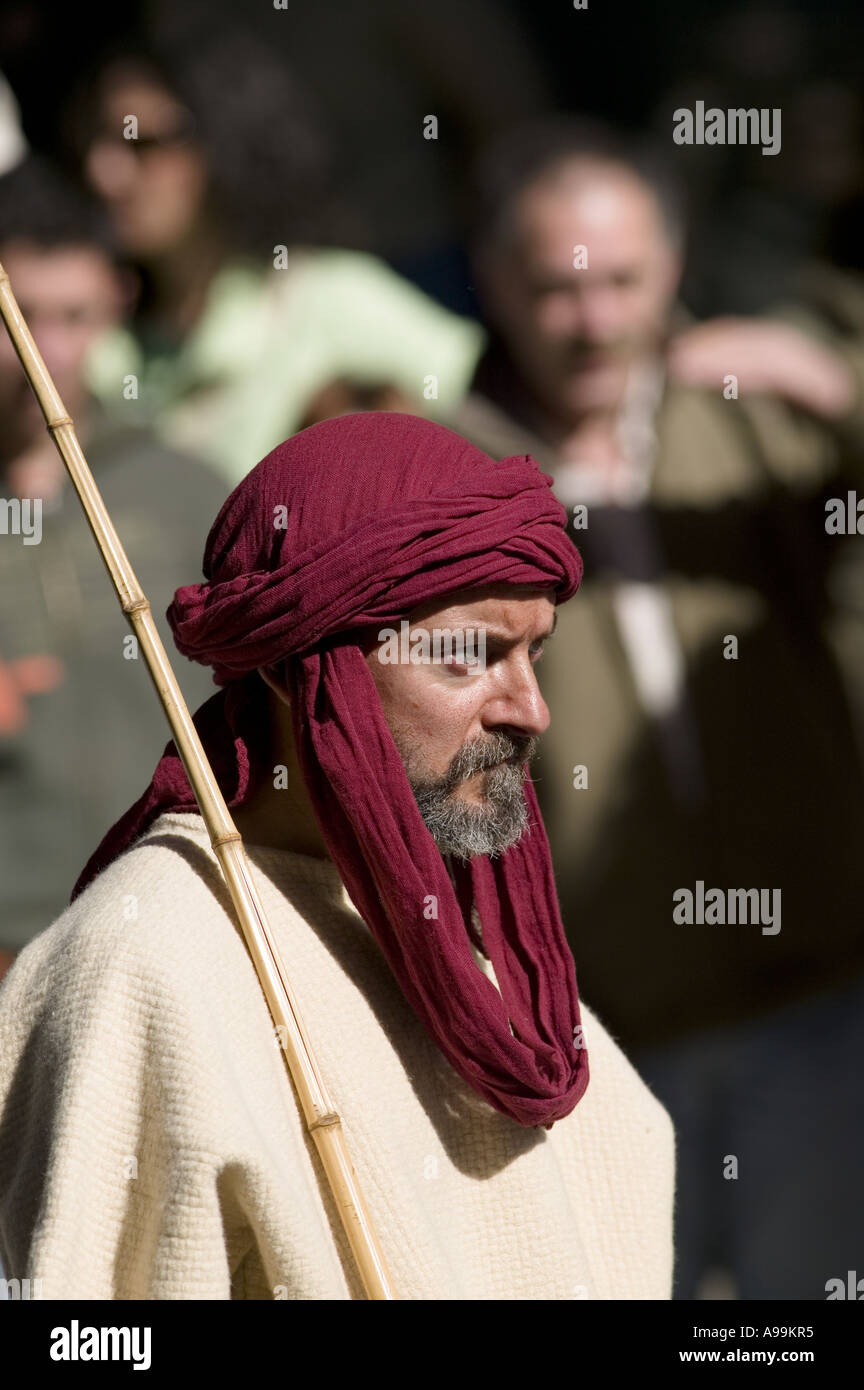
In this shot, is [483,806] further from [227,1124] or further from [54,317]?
[54,317]

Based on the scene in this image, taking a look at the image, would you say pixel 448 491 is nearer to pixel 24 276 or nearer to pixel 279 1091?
pixel 279 1091

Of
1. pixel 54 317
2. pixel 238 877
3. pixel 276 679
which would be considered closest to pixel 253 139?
pixel 54 317

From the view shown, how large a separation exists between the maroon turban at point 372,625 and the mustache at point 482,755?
0.28ft

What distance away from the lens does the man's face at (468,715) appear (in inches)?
86.0

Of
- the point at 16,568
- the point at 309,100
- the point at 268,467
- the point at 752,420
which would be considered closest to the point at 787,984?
the point at 752,420

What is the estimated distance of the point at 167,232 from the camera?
4.69m

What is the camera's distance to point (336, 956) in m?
2.27

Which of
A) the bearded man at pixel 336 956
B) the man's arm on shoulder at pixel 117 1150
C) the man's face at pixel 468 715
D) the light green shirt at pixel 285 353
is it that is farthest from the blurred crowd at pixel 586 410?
the man's arm on shoulder at pixel 117 1150

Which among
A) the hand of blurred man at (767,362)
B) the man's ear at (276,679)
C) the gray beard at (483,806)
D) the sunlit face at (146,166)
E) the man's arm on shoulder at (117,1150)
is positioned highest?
the sunlit face at (146,166)

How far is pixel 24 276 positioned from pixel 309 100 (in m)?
0.95

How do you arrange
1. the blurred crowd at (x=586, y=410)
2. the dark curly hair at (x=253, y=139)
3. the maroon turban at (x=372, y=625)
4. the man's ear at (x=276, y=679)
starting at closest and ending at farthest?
the maroon turban at (x=372, y=625)
the man's ear at (x=276, y=679)
the blurred crowd at (x=586, y=410)
the dark curly hair at (x=253, y=139)

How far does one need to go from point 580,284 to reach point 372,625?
2.72 metres

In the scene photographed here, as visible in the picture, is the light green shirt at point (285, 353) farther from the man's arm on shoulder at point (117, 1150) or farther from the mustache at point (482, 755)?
the man's arm on shoulder at point (117, 1150)

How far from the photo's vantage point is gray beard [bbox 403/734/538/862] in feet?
7.25
